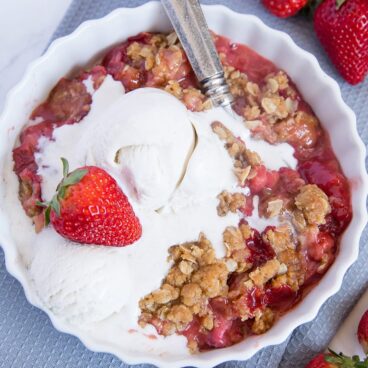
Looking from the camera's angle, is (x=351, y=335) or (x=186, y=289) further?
(x=351, y=335)

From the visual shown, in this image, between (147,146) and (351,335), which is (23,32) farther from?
(351,335)

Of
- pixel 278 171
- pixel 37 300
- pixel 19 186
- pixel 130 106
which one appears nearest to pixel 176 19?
pixel 130 106

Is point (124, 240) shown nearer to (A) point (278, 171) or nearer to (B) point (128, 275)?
(B) point (128, 275)

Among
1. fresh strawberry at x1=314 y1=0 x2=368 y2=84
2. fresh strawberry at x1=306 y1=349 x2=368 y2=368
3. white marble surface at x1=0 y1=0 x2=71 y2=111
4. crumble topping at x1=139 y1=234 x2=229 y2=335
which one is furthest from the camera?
white marble surface at x1=0 y1=0 x2=71 y2=111

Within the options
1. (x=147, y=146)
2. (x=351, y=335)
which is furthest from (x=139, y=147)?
(x=351, y=335)

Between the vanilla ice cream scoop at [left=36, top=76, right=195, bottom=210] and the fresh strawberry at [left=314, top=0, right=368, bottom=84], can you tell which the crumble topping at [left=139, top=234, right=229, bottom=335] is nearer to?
the vanilla ice cream scoop at [left=36, top=76, right=195, bottom=210]

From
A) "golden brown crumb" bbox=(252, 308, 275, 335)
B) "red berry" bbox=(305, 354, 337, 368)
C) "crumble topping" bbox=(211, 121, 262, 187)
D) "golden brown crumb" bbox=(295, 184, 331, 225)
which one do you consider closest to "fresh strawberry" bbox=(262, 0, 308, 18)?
"crumble topping" bbox=(211, 121, 262, 187)

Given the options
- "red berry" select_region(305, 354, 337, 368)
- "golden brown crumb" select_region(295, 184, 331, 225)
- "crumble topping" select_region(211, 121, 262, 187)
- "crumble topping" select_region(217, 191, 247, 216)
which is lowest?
"red berry" select_region(305, 354, 337, 368)
